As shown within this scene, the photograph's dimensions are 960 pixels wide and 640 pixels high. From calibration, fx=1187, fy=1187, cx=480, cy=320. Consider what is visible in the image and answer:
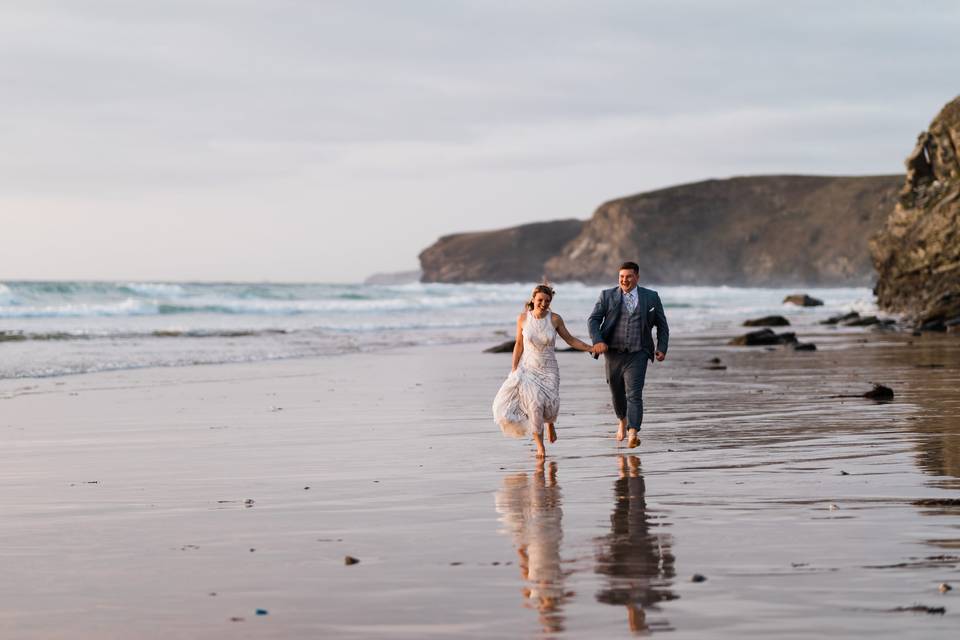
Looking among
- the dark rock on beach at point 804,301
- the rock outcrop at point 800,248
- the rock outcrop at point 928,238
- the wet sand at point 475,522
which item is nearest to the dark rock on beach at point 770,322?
the rock outcrop at point 928,238

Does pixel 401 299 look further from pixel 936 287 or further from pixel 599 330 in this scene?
pixel 599 330

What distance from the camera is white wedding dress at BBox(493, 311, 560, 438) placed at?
35.7 ft

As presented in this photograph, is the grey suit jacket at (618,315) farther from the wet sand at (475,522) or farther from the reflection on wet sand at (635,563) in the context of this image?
the reflection on wet sand at (635,563)

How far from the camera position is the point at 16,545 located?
6.96 metres

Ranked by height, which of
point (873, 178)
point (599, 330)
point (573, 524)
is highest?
point (873, 178)

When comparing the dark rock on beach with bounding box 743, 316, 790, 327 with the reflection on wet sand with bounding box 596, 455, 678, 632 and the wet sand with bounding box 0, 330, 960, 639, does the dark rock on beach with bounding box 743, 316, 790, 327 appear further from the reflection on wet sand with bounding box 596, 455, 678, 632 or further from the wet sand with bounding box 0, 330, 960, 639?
the reflection on wet sand with bounding box 596, 455, 678, 632

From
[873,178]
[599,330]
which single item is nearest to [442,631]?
[599,330]

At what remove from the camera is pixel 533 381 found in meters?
11.0

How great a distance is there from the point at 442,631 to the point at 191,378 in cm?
1664

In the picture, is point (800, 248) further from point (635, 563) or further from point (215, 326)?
point (635, 563)

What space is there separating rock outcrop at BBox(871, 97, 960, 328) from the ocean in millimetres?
3830

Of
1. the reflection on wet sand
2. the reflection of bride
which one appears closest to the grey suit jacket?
the reflection of bride

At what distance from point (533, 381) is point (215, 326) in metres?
34.8

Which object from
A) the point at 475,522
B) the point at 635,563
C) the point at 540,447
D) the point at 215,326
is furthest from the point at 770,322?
the point at 635,563
